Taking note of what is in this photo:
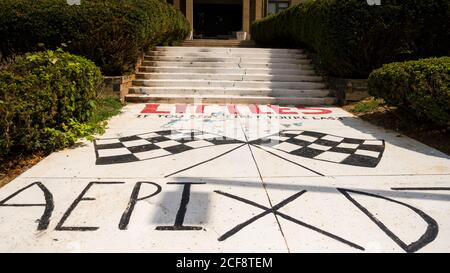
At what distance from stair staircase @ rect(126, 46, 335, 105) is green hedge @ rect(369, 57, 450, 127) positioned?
254cm

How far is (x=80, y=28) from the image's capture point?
849 cm

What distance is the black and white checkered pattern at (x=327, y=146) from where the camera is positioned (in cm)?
475

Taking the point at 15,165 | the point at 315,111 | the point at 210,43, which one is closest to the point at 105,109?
the point at 15,165

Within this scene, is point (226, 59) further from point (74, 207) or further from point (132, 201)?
point (74, 207)

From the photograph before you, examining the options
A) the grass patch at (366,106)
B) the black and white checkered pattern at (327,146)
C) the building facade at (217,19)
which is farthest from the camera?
the building facade at (217,19)

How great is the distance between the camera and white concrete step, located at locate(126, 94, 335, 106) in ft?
28.7

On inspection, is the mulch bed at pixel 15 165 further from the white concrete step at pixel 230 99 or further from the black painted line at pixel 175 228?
the white concrete step at pixel 230 99

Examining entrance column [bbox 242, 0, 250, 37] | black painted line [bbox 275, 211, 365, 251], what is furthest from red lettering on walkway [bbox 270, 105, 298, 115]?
entrance column [bbox 242, 0, 250, 37]

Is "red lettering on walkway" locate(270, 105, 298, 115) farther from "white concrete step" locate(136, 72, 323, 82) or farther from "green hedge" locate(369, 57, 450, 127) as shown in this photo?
"green hedge" locate(369, 57, 450, 127)

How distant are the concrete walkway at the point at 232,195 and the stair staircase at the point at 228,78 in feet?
9.75

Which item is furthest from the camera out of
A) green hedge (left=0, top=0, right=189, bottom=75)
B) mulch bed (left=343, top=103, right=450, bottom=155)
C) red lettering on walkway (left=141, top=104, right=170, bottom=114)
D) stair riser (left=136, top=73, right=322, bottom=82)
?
stair riser (left=136, top=73, right=322, bottom=82)

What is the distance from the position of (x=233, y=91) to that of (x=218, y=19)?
2358 cm

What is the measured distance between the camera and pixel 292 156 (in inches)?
190

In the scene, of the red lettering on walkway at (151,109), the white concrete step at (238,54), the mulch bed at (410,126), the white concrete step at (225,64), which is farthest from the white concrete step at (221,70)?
the mulch bed at (410,126)
